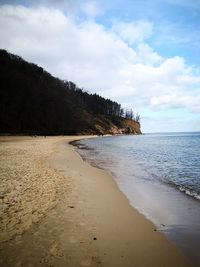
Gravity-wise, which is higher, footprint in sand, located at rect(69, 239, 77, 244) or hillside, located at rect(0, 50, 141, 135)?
hillside, located at rect(0, 50, 141, 135)

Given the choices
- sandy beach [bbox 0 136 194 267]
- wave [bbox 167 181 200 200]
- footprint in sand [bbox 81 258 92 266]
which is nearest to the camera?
footprint in sand [bbox 81 258 92 266]

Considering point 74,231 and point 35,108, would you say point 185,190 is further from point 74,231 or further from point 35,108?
point 35,108

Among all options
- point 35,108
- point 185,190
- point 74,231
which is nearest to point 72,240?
point 74,231

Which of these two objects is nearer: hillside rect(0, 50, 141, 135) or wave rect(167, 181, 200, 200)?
wave rect(167, 181, 200, 200)

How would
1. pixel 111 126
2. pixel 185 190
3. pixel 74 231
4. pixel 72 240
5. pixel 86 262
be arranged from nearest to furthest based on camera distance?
pixel 86 262
pixel 72 240
pixel 74 231
pixel 185 190
pixel 111 126

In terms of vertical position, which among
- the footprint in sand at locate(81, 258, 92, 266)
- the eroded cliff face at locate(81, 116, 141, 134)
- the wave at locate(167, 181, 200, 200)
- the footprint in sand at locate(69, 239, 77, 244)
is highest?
the eroded cliff face at locate(81, 116, 141, 134)

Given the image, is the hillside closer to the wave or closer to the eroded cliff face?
the eroded cliff face

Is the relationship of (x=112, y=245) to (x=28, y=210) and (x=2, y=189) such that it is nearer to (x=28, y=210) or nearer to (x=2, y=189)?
(x=28, y=210)

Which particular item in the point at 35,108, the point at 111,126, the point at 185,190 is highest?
the point at 35,108

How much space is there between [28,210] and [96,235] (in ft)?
8.68

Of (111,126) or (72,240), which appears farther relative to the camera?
(111,126)

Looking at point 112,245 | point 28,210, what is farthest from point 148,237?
point 28,210

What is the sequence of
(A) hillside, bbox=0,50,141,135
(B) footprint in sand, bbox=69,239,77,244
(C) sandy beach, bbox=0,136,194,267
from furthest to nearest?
(A) hillside, bbox=0,50,141,135
(B) footprint in sand, bbox=69,239,77,244
(C) sandy beach, bbox=0,136,194,267

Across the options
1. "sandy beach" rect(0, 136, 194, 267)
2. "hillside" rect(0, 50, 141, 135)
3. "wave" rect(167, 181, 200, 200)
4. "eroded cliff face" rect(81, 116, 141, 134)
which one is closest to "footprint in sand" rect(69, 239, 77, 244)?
"sandy beach" rect(0, 136, 194, 267)
